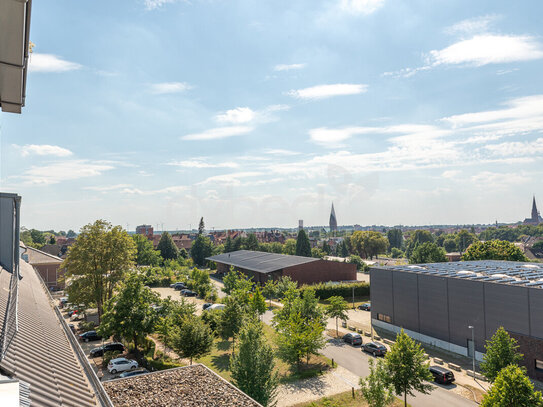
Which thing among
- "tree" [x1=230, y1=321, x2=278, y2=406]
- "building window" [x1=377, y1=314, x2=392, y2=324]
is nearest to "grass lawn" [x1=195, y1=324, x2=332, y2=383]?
"tree" [x1=230, y1=321, x2=278, y2=406]

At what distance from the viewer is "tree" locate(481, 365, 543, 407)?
15812mm

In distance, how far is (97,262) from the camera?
1438 inches

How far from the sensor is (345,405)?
21.5 metres

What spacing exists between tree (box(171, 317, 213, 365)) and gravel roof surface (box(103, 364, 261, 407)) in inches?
314

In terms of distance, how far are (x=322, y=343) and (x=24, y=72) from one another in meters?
28.3

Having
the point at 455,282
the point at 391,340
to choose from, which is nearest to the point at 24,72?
the point at 455,282

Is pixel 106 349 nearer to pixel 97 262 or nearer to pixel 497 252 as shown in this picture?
pixel 97 262

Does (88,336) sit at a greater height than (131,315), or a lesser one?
lesser

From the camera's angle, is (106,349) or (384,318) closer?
(106,349)

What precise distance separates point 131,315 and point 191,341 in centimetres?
493

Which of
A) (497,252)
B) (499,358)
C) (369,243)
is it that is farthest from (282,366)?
(369,243)

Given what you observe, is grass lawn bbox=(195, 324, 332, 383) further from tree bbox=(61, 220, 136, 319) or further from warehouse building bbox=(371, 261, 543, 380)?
tree bbox=(61, 220, 136, 319)

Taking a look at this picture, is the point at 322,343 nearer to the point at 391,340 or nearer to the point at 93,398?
the point at 391,340

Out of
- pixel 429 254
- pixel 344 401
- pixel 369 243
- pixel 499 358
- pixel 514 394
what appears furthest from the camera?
pixel 369 243
